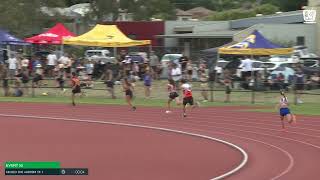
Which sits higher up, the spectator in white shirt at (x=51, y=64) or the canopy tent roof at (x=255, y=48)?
the canopy tent roof at (x=255, y=48)

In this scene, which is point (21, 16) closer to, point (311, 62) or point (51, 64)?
point (51, 64)

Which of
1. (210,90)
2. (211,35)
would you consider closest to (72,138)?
(210,90)

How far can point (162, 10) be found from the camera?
79.5 meters

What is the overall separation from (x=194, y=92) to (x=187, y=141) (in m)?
14.6

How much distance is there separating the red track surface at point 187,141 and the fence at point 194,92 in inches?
153

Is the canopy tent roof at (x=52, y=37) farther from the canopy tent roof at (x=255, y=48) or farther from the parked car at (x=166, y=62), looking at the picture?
the canopy tent roof at (x=255, y=48)

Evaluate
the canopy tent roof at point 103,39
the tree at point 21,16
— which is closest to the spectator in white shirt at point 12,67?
the canopy tent roof at point 103,39

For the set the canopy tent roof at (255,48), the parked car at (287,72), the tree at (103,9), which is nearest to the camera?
the canopy tent roof at (255,48)

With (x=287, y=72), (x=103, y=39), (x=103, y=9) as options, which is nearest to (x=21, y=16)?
(x=103, y=9)

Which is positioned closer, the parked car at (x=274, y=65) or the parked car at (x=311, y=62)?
the parked car at (x=274, y=65)

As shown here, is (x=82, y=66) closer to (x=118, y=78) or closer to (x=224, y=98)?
(x=118, y=78)

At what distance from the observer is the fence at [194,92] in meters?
29.6
